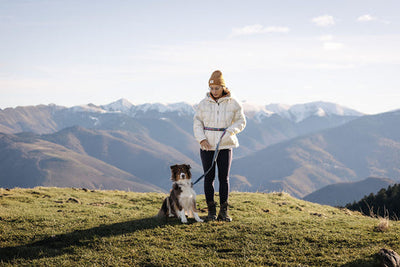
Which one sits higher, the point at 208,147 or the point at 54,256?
the point at 208,147

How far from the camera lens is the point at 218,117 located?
32.2 feet

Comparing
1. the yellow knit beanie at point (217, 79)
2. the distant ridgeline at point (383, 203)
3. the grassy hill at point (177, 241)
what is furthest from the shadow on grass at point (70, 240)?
the distant ridgeline at point (383, 203)

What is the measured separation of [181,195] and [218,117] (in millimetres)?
2450

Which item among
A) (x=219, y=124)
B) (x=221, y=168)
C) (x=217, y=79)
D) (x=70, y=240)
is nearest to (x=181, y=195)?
(x=221, y=168)

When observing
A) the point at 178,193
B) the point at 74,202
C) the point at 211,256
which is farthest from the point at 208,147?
the point at 74,202

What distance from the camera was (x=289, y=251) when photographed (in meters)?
8.02

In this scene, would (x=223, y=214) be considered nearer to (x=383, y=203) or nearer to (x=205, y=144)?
(x=205, y=144)

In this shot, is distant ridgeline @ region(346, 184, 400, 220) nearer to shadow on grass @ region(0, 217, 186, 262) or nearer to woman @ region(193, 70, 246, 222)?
woman @ region(193, 70, 246, 222)

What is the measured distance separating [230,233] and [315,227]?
8.90ft

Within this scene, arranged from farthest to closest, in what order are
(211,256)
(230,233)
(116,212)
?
(116,212)
(230,233)
(211,256)

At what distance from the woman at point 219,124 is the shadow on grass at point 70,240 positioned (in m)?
2.05

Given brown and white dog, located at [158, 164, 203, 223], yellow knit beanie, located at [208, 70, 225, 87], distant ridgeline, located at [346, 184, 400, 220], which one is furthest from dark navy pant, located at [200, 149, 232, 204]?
distant ridgeline, located at [346, 184, 400, 220]

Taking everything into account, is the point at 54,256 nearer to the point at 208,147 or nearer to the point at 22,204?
the point at 208,147

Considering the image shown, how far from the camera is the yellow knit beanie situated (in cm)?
970
